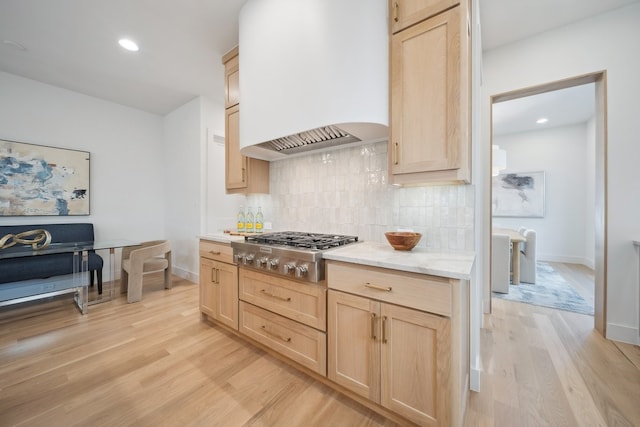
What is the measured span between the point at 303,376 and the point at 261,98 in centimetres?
209

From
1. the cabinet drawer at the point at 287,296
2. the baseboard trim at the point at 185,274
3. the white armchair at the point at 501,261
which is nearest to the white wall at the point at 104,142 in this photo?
the baseboard trim at the point at 185,274

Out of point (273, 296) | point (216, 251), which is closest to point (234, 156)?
point (216, 251)

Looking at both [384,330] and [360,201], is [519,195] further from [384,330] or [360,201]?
[384,330]

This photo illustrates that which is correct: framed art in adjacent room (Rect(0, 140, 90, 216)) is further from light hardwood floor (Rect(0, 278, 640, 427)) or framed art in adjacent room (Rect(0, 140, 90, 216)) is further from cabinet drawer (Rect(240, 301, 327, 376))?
cabinet drawer (Rect(240, 301, 327, 376))

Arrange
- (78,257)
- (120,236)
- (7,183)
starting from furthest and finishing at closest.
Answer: (120,236) → (7,183) → (78,257)

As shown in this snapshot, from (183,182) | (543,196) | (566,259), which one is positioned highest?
(183,182)

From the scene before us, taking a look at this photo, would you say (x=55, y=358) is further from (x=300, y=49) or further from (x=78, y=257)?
(x=300, y=49)

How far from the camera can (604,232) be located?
212 cm

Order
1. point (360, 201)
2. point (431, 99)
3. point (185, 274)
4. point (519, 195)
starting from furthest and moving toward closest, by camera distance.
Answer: point (519, 195), point (185, 274), point (360, 201), point (431, 99)

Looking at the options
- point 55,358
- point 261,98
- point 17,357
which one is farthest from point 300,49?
point 17,357

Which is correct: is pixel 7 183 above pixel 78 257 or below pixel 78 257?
above

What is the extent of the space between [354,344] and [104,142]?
4.69 metres

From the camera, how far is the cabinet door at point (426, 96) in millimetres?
1327

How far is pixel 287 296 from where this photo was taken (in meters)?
1.64
